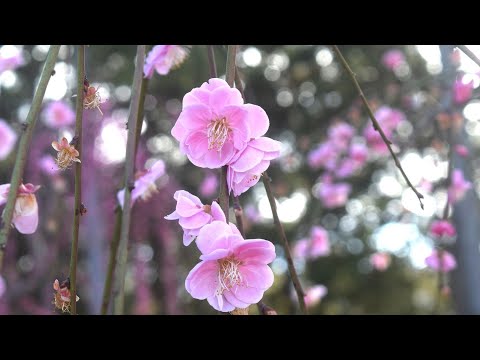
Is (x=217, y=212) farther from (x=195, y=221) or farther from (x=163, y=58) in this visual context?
(x=163, y=58)

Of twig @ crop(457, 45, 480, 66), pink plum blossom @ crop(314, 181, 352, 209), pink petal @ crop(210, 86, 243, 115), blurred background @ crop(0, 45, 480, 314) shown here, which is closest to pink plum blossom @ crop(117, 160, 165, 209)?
pink petal @ crop(210, 86, 243, 115)

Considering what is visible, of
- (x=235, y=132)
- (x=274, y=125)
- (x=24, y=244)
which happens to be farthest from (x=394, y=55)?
(x=235, y=132)

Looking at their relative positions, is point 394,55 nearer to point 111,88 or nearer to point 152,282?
point 111,88

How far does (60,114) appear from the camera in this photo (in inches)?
122

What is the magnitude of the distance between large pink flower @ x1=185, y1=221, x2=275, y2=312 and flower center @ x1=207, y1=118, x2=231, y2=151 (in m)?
0.12

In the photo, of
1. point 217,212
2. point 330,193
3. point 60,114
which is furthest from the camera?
point 330,193

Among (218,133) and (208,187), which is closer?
(218,133)

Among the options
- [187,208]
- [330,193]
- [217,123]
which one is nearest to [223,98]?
[217,123]

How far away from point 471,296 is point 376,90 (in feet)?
4.77

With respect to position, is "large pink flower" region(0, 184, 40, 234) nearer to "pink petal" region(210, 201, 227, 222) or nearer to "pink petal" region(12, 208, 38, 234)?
"pink petal" region(12, 208, 38, 234)

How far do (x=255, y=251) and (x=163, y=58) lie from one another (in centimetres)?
50

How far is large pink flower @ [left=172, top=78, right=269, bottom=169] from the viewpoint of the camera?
2.32 feet

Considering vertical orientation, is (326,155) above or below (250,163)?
above
